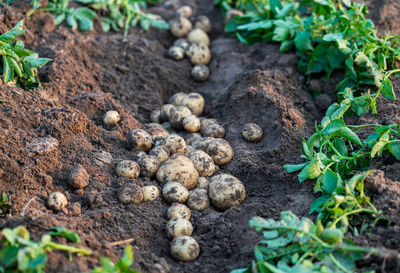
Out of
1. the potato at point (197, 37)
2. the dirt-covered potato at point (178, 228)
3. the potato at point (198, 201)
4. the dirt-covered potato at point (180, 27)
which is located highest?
the dirt-covered potato at point (180, 27)

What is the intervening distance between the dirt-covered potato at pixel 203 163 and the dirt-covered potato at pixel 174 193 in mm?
296

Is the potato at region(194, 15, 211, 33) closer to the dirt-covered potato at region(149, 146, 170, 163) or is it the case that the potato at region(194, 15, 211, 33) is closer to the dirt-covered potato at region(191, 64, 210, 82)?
the dirt-covered potato at region(191, 64, 210, 82)

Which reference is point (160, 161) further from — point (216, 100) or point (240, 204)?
point (216, 100)

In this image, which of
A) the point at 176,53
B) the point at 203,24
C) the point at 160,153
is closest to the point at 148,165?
the point at 160,153

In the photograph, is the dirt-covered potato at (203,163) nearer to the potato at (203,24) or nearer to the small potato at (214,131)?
the small potato at (214,131)

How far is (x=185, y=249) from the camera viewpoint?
295 cm

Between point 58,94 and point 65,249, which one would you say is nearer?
point 65,249

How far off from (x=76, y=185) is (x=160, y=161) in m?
0.72

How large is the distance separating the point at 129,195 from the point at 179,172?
46 cm

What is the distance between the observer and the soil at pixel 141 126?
2.91 meters

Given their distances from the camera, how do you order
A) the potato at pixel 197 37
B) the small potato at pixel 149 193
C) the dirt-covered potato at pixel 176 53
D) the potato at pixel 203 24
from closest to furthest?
1. the small potato at pixel 149 193
2. the dirt-covered potato at pixel 176 53
3. the potato at pixel 197 37
4. the potato at pixel 203 24

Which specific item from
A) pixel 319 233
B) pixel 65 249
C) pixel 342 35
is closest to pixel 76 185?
pixel 65 249

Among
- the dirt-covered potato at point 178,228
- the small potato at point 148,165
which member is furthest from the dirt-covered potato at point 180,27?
the dirt-covered potato at point 178,228

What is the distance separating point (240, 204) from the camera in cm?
341
